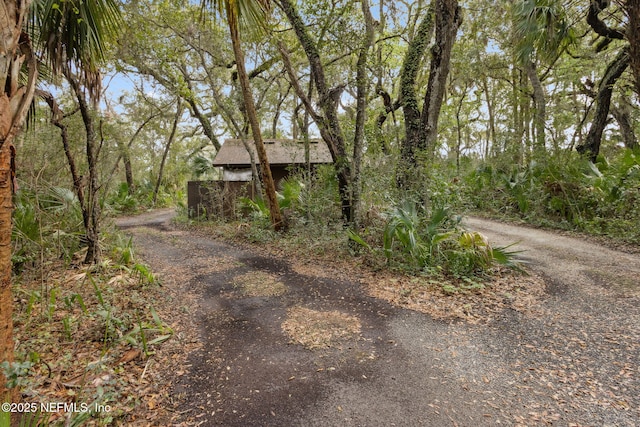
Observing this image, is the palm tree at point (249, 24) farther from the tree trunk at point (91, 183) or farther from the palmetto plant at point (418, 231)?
the palmetto plant at point (418, 231)

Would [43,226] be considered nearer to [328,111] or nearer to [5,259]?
[5,259]

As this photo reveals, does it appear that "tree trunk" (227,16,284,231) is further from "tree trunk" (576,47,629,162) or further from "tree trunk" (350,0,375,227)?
"tree trunk" (576,47,629,162)

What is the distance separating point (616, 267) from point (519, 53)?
647cm

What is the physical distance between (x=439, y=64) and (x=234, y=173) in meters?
10.3

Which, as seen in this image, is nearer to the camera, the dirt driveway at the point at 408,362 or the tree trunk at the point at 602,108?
the dirt driveway at the point at 408,362

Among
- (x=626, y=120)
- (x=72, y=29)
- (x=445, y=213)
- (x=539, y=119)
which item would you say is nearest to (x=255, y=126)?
(x=72, y=29)

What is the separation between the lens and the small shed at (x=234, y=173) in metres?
11.3

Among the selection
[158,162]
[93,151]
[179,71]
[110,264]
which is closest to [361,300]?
[110,264]

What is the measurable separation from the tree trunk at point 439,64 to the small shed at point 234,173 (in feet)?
12.4

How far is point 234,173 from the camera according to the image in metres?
14.6

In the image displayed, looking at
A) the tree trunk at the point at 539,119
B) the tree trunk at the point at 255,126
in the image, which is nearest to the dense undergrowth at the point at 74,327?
the tree trunk at the point at 255,126

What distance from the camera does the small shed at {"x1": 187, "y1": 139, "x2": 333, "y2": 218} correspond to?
11281mm

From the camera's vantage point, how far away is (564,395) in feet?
8.55

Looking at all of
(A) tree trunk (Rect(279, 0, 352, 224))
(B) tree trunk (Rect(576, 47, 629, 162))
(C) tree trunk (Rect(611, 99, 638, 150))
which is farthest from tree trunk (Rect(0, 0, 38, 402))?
(C) tree trunk (Rect(611, 99, 638, 150))
